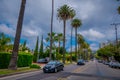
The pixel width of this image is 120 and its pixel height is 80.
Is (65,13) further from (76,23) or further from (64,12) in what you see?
(76,23)

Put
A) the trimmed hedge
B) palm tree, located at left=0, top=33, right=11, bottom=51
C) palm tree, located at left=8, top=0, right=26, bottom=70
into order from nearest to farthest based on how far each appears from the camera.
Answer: palm tree, located at left=8, top=0, right=26, bottom=70
the trimmed hedge
palm tree, located at left=0, top=33, right=11, bottom=51

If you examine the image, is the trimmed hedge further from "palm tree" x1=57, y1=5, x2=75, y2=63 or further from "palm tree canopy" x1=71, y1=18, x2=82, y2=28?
"palm tree canopy" x1=71, y1=18, x2=82, y2=28

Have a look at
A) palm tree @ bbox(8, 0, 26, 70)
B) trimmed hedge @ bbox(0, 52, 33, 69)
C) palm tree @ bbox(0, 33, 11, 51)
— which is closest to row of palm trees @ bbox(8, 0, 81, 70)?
palm tree @ bbox(8, 0, 26, 70)

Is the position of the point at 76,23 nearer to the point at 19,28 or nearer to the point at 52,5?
the point at 52,5

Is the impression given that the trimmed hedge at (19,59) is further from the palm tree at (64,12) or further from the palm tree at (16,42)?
the palm tree at (64,12)

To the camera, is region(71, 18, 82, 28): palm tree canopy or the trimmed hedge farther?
region(71, 18, 82, 28): palm tree canopy

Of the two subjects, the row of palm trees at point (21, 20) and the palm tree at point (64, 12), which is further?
the palm tree at point (64, 12)

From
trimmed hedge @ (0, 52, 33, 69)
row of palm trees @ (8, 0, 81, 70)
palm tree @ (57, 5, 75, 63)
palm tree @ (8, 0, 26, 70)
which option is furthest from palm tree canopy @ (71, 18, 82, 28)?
palm tree @ (8, 0, 26, 70)

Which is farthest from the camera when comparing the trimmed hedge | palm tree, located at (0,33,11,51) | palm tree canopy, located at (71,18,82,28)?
palm tree canopy, located at (71,18,82,28)

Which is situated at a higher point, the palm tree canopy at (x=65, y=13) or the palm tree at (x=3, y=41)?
the palm tree canopy at (x=65, y=13)

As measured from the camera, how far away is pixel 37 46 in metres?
76.7

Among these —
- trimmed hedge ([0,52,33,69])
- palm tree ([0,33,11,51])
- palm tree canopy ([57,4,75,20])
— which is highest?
palm tree canopy ([57,4,75,20])

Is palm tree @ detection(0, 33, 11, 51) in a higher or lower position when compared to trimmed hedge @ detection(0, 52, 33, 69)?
higher

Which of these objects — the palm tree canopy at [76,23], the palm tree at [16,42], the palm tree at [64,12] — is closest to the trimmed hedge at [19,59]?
the palm tree at [16,42]
